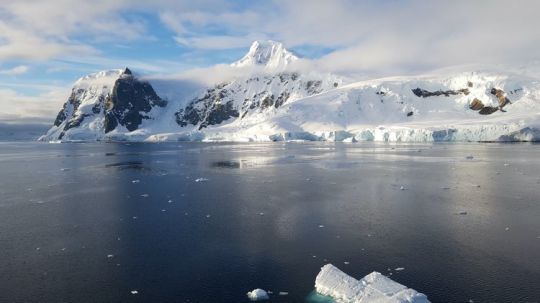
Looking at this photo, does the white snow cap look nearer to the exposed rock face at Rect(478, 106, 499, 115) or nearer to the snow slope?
the snow slope

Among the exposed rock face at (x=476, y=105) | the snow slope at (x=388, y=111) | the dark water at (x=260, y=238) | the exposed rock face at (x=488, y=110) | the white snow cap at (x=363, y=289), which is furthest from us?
the exposed rock face at (x=476, y=105)

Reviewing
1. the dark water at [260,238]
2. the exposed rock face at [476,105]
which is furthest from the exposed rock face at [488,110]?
the dark water at [260,238]

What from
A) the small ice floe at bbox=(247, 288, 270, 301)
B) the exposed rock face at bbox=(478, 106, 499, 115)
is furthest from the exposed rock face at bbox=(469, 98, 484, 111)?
the small ice floe at bbox=(247, 288, 270, 301)

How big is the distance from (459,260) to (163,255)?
10288 millimetres

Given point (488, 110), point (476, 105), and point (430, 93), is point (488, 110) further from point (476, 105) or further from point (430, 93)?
point (430, 93)

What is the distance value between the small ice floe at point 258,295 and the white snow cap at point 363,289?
1.54m

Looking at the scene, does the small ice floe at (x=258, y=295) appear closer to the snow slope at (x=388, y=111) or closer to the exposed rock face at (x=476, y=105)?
the snow slope at (x=388, y=111)

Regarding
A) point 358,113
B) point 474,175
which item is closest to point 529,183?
point 474,175

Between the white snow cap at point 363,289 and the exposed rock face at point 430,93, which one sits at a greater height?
the exposed rock face at point 430,93

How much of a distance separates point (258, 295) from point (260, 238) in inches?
218

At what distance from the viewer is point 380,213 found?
21.7 metres

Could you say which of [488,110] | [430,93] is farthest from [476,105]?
[430,93]

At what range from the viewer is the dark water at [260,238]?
12.8 meters

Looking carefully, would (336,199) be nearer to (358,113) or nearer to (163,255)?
(163,255)
